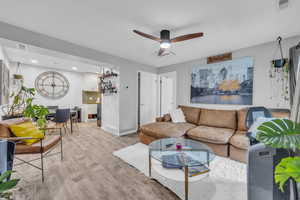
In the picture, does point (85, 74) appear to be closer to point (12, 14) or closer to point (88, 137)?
point (88, 137)

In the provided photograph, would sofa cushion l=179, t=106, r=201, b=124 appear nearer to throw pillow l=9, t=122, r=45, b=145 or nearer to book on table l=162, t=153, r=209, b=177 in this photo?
book on table l=162, t=153, r=209, b=177

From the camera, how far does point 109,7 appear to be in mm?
1673

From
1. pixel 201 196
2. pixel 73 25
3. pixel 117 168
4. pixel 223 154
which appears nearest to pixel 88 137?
pixel 117 168

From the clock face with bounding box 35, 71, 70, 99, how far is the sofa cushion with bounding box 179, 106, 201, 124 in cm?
533

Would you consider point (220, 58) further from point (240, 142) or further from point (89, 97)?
point (89, 97)

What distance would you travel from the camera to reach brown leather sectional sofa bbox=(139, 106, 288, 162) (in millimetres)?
2283

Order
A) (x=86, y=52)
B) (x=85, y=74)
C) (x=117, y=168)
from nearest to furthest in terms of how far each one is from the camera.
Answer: (x=117, y=168)
(x=86, y=52)
(x=85, y=74)

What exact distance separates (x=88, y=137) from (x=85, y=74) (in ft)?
12.2

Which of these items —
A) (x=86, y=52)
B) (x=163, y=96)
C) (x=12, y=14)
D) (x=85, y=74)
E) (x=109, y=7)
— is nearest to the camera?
(x=109, y=7)

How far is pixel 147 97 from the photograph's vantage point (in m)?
4.59

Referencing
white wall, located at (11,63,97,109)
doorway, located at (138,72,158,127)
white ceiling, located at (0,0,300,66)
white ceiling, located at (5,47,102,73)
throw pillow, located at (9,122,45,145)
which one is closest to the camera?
white ceiling, located at (0,0,300,66)

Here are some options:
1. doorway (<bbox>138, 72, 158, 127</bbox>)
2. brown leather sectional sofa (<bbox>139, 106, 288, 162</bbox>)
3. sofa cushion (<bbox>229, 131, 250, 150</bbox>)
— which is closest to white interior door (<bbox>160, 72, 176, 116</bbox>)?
doorway (<bbox>138, 72, 158, 127</bbox>)

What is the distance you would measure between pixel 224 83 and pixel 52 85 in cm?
645

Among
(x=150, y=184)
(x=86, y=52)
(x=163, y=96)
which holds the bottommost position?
(x=150, y=184)
